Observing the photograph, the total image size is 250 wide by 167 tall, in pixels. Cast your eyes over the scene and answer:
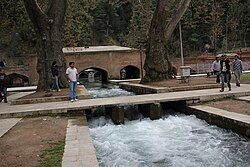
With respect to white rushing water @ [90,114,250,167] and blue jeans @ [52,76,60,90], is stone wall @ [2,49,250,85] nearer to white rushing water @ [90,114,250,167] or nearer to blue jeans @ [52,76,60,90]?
blue jeans @ [52,76,60,90]

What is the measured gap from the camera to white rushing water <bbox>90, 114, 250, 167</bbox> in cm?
888

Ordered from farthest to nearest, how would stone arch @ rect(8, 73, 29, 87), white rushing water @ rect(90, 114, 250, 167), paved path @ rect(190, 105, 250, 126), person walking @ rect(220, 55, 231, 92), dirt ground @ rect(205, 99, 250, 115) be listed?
stone arch @ rect(8, 73, 29, 87)
person walking @ rect(220, 55, 231, 92)
dirt ground @ rect(205, 99, 250, 115)
paved path @ rect(190, 105, 250, 126)
white rushing water @ rect(90, 114, 250, 167)

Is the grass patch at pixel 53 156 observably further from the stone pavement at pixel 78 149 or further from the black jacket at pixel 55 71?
the black jacket at pixel 55 71

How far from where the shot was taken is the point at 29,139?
984 centimetres

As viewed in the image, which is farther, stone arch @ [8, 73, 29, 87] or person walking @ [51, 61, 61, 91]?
stone arch @ [8, 73, 29, 87]

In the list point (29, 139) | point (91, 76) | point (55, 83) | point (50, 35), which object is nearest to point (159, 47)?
point (50, 35)

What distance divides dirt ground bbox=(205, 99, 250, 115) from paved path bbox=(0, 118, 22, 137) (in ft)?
25.3

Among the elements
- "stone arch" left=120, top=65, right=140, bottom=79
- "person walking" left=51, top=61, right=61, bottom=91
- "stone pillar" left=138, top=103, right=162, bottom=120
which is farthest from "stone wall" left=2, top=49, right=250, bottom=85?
"stone pillar" left=138, top=103, right=162, bottom=120

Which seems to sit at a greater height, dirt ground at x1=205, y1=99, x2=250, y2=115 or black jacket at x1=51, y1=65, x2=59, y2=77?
black jacket at x1=51, y1=65, x2=59, y2=77

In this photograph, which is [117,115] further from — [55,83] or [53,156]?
[55,83]

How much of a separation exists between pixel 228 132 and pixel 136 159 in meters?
3.83

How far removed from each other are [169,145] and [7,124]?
570 cm

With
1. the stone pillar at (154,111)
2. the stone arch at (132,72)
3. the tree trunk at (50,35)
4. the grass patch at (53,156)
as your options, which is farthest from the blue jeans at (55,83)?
the stone arch at (132,72)

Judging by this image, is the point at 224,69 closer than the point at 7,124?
No
